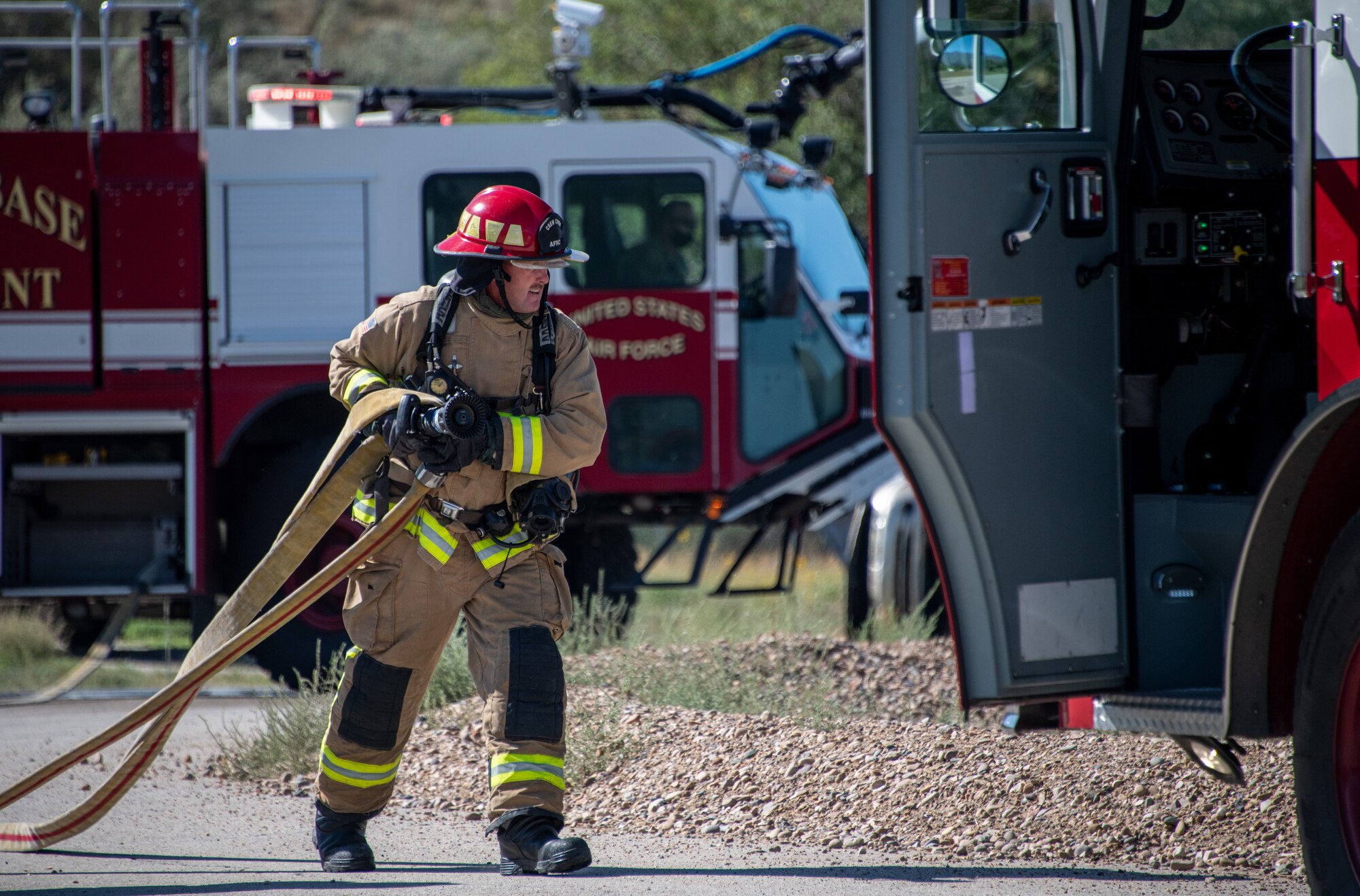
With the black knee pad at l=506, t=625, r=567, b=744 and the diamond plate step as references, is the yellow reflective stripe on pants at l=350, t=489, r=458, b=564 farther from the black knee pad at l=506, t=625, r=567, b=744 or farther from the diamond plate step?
the diamond plate step

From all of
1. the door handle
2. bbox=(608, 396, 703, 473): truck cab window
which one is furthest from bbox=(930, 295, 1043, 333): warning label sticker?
bbox=(608, 396, 703, 473): truck cab window

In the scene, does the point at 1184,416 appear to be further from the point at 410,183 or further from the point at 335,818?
the point at 410,183

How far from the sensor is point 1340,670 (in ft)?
10.2

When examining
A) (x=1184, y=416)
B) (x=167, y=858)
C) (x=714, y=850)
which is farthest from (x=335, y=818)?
(x=1184, y=416)

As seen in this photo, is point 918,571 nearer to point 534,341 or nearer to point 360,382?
point 534,341

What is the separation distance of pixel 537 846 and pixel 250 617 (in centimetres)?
109

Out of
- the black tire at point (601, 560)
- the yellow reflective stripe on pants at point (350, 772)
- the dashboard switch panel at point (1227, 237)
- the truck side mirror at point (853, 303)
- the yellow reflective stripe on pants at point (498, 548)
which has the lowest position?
the yellow reflective stripe on pants at point (350, 772)

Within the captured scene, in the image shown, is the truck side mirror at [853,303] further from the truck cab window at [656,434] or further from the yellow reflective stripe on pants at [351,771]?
the yellow reflective stripe on pants at [351,771]

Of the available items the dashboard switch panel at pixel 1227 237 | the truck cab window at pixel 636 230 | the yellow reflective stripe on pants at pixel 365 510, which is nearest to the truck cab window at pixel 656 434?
the truck cab window at pixel 636 230

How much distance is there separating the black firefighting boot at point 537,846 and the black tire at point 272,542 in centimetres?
398

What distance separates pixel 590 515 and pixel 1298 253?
564cm

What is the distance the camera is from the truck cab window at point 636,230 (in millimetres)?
8242

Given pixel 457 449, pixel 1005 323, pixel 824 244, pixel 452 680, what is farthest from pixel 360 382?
pixel 824 244

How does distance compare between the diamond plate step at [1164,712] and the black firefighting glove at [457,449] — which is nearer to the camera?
the diamond plate step at [1164,712]
